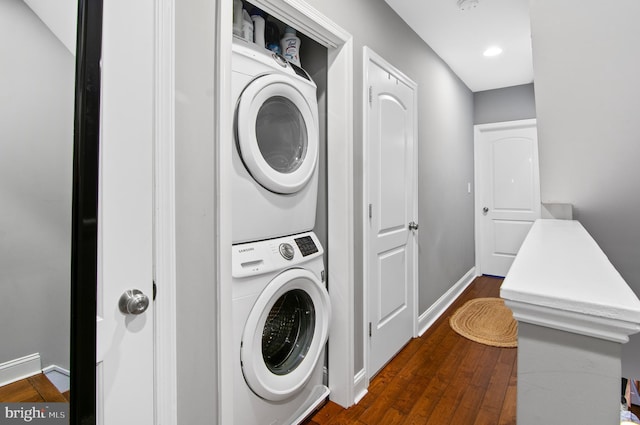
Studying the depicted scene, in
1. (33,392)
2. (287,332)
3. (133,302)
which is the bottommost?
(287,332)

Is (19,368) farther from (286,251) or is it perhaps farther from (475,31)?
(475,31)

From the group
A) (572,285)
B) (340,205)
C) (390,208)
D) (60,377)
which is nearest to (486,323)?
(390,208)

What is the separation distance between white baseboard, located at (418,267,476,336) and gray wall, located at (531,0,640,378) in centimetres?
132

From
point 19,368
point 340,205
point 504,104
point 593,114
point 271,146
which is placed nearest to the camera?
point 19,368

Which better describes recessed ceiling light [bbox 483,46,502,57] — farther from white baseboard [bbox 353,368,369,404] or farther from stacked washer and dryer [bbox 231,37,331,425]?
white baseboard [bbox 353,368,369,404]

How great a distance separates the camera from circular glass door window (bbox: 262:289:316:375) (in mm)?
1533

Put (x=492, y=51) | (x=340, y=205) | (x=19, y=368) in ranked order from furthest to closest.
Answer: (x=492, y=51), (x=340, y=205), (x=19, y=368)

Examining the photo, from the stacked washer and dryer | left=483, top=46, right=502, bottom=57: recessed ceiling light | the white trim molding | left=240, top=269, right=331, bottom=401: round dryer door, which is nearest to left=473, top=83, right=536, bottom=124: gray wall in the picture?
left=483, top=46, right=502, bottom=57: recessed ceiling light

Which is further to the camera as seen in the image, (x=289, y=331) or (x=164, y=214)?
(x=289, y=331)

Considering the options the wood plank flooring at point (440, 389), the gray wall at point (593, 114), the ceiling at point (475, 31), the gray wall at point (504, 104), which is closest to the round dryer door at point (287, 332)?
the wood plank flooring at point (440, 389)

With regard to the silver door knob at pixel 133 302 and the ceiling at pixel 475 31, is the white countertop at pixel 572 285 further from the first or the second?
the ceiling at pixel 475 31

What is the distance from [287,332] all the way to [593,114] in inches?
63.2

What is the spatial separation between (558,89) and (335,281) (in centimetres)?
131

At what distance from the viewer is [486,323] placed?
2.85 m
